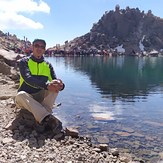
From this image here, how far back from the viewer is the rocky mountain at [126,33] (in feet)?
554

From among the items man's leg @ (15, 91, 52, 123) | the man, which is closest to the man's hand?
the man

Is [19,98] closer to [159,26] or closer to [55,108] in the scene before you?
[55,108]

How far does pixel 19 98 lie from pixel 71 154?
2.57 meters

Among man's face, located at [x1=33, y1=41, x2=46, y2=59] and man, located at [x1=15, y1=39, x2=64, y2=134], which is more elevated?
man's face, located at [x1=33, y1=41, x2=46, y2=59]

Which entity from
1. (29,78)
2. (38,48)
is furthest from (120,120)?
(38,48)

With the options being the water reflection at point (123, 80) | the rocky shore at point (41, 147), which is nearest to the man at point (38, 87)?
the rocky shore at point (41, 147)

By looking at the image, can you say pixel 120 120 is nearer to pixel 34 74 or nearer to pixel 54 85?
pixel 54 85

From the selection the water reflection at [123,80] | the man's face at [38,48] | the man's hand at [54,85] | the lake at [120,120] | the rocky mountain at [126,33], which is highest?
the rocky mountain at [126,33]

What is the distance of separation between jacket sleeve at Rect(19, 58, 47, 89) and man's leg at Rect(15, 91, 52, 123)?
376 millimetres

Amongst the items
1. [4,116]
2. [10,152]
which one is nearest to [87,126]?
[4,116]

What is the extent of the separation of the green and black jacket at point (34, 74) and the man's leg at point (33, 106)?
1.25 ft

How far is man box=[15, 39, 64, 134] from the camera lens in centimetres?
960

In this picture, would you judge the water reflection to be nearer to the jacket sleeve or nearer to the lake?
the lake

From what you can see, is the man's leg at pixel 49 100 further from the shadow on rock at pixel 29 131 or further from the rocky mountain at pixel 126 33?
the rocky mountain at pixel 126 33
